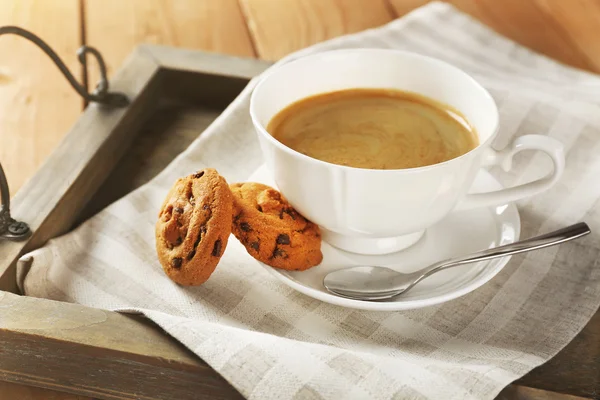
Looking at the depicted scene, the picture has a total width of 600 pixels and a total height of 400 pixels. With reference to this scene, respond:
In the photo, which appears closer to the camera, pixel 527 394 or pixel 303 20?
pixel 527 394

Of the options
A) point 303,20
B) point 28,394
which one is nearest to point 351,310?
point 28,394

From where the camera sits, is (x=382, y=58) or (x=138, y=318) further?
(x=382, y=58)

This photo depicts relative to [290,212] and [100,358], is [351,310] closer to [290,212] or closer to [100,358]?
[290,212]

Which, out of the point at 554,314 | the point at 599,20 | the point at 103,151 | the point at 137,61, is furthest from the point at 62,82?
the point at 599,20

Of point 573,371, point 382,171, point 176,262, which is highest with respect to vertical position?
point 382,171

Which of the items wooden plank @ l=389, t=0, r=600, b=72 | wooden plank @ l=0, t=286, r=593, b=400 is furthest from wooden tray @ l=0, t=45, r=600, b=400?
wooden plank @ l=389, t=0, r=600, b=72

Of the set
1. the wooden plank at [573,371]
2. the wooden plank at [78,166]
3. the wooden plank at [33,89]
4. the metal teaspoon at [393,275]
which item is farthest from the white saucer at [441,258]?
the wooden plank at [33,89]

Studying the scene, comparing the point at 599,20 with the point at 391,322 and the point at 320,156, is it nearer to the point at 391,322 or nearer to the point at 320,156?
the point at 320,156
